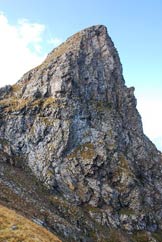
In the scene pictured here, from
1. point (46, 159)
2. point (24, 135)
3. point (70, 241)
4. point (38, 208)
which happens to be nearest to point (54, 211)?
point (38, 208)

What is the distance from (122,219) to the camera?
11100 cm

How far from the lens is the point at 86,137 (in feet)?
401

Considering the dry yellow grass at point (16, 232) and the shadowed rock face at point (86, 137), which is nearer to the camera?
the dry yellow grass at point (16, 232)

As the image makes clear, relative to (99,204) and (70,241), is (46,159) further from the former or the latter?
(70,241)

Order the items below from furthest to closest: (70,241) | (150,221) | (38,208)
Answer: (150,221), (38,208), (70,241)

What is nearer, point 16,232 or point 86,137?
point 16,232

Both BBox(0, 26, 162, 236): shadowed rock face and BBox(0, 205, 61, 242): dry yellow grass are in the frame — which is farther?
BBox(0, 26, 162, 236): shadowed rock face

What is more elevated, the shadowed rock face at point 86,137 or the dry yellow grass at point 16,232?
the shadowed rock face at point 86,137

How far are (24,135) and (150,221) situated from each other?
4958cm

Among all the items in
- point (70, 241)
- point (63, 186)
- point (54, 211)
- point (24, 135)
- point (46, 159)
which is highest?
point (24, 135)

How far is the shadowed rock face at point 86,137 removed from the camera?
112 meters

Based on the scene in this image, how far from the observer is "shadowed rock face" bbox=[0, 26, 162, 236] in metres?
112

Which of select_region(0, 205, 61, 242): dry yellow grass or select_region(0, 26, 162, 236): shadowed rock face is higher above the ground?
select_region(0, 26, 162, 236): shadowed rock face

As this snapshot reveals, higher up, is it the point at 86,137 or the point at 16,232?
the point at 86,137
